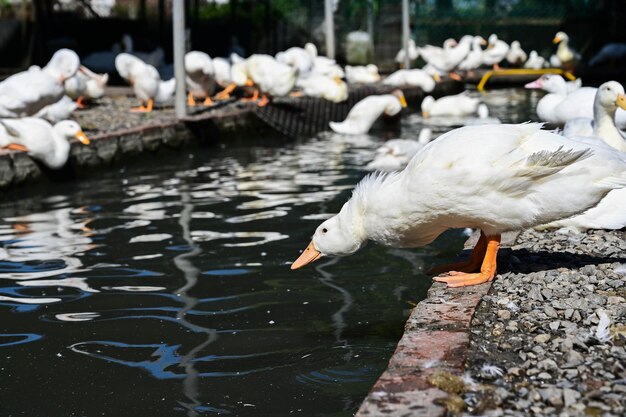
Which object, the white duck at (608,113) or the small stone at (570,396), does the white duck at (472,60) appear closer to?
the white duck at (608,113)

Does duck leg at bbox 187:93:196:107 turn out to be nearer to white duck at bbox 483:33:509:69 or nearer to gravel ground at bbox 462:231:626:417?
gravel ground at bbox 462:231:626:417

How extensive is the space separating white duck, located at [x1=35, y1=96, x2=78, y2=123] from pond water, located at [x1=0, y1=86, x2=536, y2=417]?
2.12 meters

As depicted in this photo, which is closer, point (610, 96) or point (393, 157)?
point (610, 96)

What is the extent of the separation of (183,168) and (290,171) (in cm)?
133

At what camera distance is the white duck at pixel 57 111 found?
488 inches

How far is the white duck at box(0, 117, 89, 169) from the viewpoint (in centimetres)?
1022

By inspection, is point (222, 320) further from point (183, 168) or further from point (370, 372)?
point (183, 168)

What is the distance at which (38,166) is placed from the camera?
10492mm

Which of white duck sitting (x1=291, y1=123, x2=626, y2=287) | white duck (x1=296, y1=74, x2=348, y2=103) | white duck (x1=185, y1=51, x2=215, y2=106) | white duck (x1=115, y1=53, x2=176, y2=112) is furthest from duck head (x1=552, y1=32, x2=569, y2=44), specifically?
white duck sitting (x1=291, y1=123, x2=626, y2=287)

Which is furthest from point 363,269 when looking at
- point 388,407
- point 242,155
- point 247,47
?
point 247,47

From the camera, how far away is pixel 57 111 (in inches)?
500

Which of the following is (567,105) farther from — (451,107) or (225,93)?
(225,93)

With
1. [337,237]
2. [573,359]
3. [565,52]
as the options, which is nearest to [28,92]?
[337,237]

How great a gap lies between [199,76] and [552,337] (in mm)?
11737
